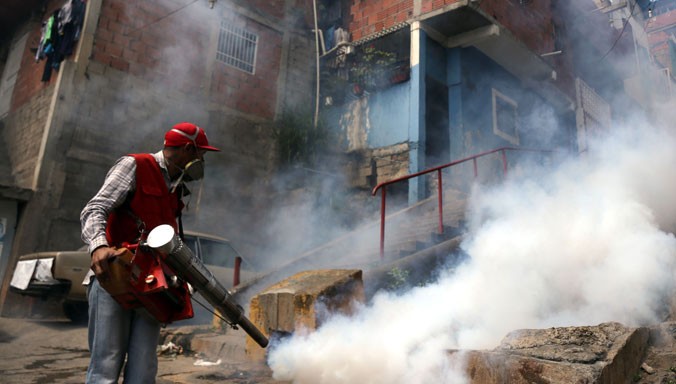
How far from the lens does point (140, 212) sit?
2.26 meters

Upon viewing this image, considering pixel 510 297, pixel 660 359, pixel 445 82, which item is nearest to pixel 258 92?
pixel 445 82

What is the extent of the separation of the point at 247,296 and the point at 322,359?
9.99 feet

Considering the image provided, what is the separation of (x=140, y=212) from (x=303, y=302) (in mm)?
1962

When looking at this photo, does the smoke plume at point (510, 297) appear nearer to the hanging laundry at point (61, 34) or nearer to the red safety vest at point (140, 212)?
the red safety vest at point (140, 212)

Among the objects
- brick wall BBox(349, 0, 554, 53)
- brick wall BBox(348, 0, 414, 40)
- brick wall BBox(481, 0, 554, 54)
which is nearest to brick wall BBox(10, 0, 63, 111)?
brick wall BBox(348, 0, 414, 40)

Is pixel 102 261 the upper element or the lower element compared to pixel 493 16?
lower

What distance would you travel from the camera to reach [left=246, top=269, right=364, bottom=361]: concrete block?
3.83 meters

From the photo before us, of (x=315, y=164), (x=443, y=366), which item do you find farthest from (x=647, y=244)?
(x=315, y=164)

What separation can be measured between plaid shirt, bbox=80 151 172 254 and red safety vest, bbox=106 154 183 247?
4cm

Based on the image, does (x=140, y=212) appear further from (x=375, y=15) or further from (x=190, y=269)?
(x=375, y=15)

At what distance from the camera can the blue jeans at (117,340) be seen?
2105 millimetres

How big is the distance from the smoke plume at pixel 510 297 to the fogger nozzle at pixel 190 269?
876 millimetres

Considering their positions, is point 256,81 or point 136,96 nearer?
point 136,96

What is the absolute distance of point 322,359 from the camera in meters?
3.30
